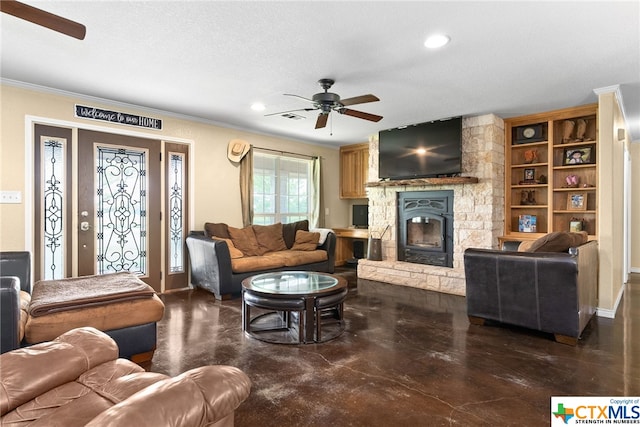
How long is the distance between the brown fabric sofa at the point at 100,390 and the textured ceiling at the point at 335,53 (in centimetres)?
212

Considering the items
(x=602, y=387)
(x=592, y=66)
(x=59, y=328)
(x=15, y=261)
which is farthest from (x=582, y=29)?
(x=15, y=261)

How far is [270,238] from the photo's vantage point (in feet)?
18.3

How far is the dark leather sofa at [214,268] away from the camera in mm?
4383

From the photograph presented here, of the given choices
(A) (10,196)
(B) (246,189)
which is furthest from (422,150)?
(A) (10,196)

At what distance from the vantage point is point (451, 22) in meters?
2.46

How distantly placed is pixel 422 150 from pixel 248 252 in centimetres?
307

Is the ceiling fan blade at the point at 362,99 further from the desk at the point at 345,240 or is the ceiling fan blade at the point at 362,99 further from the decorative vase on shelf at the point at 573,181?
the desk at the point at 345,240

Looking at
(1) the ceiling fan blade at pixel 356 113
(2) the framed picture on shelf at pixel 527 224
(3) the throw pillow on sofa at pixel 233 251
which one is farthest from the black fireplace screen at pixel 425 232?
(3) the throw pillow on sofa at pixel 233 251

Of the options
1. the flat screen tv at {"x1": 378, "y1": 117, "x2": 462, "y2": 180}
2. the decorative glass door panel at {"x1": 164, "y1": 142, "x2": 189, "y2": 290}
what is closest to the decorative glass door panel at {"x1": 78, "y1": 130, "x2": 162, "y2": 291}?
the decorative glass door panel at {"x1": 164, "y1": 142, "x2": 189, "y2": 290}

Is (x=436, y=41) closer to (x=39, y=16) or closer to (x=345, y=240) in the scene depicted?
(x=39, y=16)

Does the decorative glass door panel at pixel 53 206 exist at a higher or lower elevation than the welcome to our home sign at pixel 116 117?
lower

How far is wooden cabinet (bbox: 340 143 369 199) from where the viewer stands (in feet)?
23.1

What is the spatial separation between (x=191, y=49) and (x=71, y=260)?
2917mm

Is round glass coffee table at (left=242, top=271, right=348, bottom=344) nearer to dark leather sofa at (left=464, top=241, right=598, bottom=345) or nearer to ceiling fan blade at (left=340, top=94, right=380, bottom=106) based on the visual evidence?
dark leather sofa at (left=464, top=241, right=598, bottom=345)
